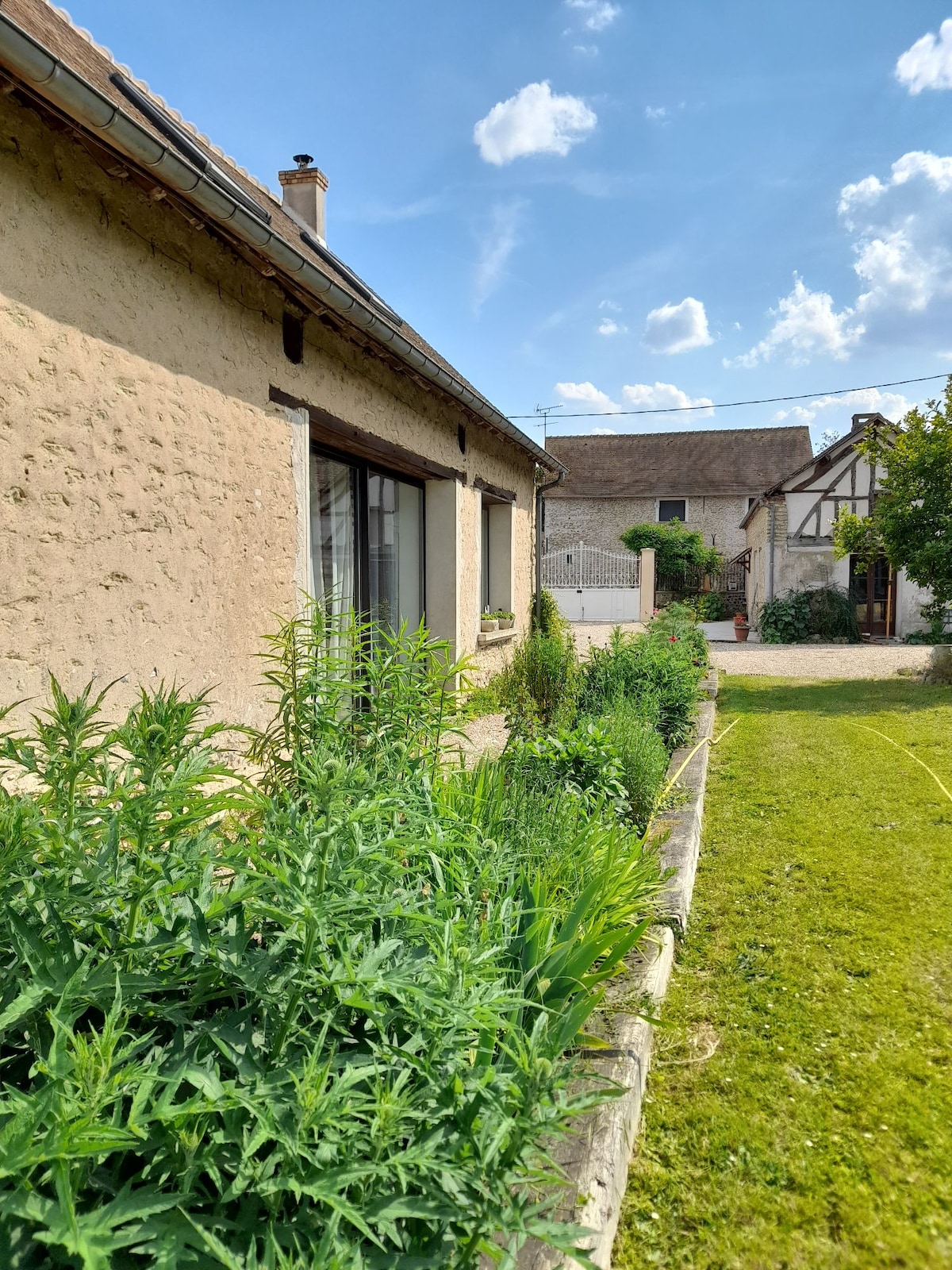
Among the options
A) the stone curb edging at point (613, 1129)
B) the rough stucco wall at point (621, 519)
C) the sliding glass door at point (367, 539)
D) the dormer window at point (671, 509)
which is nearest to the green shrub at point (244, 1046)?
the stone curb edging at point (613, 1129)

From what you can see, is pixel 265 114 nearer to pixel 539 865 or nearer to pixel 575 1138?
pixel 539 865

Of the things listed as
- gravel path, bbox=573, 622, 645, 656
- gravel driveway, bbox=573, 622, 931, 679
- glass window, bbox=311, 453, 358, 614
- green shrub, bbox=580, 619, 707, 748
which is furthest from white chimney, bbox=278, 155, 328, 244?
gravel path, bbox=573, 622, 645, 656

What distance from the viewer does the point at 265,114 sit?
5.03 metres

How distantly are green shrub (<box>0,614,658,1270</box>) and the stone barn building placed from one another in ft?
86.0

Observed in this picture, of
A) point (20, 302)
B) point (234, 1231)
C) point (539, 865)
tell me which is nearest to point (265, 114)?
point (20, 302)

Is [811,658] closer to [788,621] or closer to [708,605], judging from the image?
[788,621]

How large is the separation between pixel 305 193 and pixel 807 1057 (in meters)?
8.43

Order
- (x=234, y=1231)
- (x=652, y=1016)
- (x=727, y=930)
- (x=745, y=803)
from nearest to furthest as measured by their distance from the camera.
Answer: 1. (x=234, y=1231)
2. (x=652, y=1016)
3. (x=727, y=930)
4. (x=745, y=803)

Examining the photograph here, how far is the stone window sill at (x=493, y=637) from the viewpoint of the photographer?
7.44m

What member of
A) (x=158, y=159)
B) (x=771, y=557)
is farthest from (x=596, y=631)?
(x=158, y=159)

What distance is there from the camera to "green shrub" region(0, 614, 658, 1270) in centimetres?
105

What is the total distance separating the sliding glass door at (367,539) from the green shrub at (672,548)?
60.3ft

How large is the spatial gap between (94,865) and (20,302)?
2112mm

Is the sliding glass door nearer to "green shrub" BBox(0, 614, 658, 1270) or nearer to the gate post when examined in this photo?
"green shrub" BBox(0, 614, 658, 1270)
